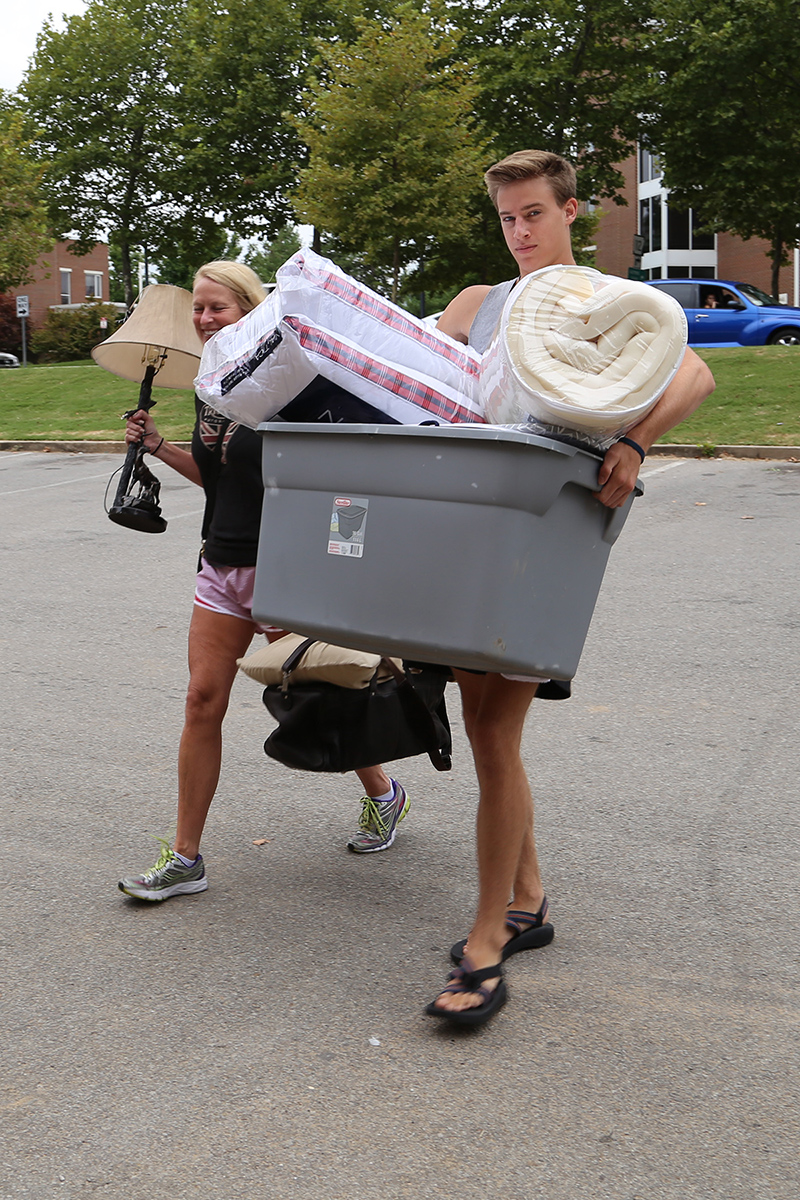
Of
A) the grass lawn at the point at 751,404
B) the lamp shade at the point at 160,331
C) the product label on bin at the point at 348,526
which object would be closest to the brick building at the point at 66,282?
the grass lawn at the point at 751,404

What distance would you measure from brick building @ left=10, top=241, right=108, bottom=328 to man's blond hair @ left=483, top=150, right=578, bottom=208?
67.0 meters

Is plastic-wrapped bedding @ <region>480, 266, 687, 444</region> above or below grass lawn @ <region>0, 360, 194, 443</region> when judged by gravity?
above

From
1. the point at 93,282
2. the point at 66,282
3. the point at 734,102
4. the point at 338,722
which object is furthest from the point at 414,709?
the point at 93,282

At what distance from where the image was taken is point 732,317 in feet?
78.5

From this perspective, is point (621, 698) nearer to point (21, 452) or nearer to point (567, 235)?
point (567, 235)

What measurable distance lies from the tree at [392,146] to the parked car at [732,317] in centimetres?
498

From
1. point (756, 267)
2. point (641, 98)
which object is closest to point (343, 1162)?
point (641, 98)

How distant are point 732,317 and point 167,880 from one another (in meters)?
22.5

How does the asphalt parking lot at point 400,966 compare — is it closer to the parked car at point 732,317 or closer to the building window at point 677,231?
the parked car at point 732,317

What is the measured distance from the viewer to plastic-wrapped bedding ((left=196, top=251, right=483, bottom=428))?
2572 mm

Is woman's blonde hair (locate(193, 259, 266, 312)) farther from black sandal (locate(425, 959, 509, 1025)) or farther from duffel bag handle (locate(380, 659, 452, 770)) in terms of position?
black sandal (locate(425, 959, 509, 1025))

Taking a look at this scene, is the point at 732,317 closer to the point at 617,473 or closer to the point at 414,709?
the point at 414,709

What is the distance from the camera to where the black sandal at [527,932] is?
318 cm

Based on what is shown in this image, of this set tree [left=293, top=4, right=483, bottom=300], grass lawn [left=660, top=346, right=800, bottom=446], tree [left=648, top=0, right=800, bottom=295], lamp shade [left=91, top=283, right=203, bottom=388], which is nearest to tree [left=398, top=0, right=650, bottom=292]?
tree [left=648, top=0, right=800, bottom=295]
